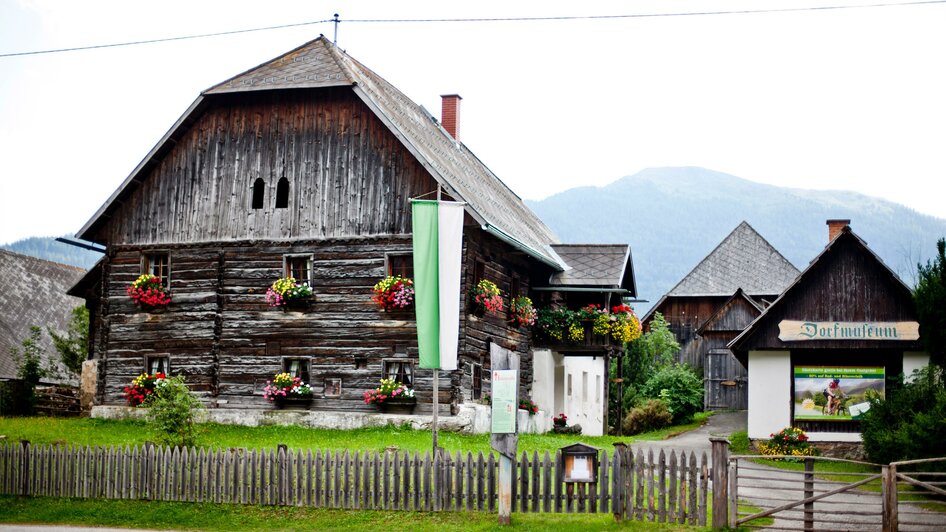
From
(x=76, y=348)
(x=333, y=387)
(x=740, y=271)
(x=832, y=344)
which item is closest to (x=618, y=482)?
(x=333, y=387)

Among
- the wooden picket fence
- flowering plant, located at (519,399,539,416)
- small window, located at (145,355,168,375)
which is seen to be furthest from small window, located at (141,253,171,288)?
the wooden picket fence

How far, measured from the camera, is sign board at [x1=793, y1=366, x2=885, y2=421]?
30.4 m

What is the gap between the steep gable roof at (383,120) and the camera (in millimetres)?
29688

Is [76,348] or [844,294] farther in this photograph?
[76,348]

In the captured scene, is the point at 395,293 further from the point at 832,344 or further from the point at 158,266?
the point at 832,344

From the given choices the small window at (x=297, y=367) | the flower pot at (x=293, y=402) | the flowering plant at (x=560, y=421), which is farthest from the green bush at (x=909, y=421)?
the small window at (x=297, y=367)

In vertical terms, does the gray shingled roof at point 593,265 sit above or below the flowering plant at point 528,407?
above

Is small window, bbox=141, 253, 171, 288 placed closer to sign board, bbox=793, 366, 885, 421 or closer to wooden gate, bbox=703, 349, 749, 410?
sign board, bbox=793, 366, 885, 421

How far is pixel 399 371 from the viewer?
30438 mm

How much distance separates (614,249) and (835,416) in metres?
10.6

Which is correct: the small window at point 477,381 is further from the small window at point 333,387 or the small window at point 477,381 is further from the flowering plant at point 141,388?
the flowering plant at point 141,388

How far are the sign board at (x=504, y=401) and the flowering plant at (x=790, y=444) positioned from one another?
13.6 m

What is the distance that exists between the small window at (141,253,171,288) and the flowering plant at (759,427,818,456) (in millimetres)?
16967

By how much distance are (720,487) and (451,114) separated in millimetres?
25965
